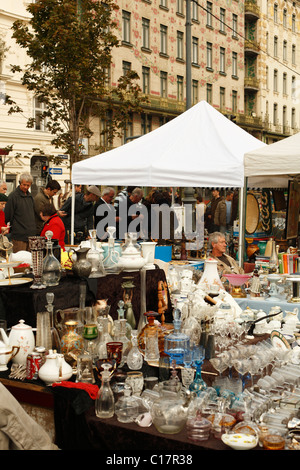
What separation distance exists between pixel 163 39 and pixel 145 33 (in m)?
1.57

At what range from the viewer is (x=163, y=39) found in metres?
28.8

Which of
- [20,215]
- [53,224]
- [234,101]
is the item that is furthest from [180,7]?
[53,224]

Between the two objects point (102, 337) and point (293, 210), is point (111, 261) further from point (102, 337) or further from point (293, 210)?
point (293, 210)

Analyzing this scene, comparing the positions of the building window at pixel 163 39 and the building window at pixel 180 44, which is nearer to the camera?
the building window at pixel 163 39

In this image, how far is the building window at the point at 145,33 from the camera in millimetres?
27402

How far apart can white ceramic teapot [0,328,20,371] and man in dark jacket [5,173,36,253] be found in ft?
15.1

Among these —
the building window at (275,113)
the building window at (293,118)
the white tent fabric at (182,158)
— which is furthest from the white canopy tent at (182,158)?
the building window at (293,118)

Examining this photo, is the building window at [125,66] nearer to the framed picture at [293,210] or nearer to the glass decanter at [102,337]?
the framed picture at [293,210]

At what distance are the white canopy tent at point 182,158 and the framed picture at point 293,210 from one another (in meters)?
1.35

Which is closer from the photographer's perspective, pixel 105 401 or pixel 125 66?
pixel 105 401

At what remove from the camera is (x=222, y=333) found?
12.8 feet

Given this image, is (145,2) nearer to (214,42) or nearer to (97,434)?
(214,42)

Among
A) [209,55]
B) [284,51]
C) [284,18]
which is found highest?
[284,18]

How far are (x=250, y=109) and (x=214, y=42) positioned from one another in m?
5.89
